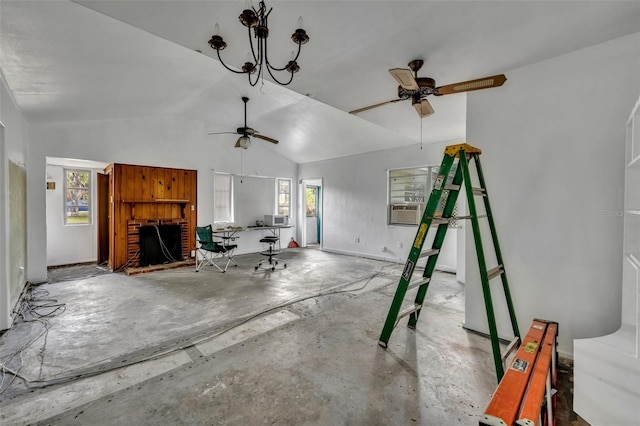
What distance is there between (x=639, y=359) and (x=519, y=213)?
131 cm

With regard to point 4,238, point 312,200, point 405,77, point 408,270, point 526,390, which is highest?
point 405,77

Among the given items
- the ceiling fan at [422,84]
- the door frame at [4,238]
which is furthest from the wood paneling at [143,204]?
the ceiling fan at [422,84]

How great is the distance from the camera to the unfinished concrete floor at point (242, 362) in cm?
169

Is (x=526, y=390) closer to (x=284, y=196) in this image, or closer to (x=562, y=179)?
(x=562, y=179)

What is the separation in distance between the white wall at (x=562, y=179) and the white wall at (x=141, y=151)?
5682 millimetres

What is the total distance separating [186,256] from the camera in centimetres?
606

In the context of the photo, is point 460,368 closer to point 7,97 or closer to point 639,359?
point 639,359

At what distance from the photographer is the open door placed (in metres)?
5.82

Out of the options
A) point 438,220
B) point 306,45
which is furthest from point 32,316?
point 438,220

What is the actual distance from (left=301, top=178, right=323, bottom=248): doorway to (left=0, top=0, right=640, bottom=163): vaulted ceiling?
472 centimetres

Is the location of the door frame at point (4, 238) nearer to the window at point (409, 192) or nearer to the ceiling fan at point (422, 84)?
the ceiling fan at point (422, 84)

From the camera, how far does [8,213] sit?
285 centimetres

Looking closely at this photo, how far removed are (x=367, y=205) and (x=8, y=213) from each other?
592 cm

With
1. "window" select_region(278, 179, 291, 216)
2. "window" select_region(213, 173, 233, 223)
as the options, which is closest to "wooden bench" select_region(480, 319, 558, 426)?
"window" select_region(213, 173, 233, 223)
